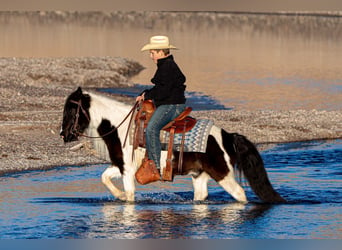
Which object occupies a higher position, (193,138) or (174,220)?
(193,138)

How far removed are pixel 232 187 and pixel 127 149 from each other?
5.27ft

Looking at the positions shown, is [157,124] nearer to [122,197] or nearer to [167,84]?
[167,84]

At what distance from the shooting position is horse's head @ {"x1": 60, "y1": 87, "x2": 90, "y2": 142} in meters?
14.8

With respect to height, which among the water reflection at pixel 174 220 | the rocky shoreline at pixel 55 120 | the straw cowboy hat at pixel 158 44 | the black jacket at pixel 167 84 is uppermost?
the straw cowboy hat at pixel 158 44

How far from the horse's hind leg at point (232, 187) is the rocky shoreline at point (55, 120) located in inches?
85.0

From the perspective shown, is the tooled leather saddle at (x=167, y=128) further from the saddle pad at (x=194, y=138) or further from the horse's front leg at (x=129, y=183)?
the horse's front leg at (x=129, y=183)

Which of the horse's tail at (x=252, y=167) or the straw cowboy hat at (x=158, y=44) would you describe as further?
the horse's tail at (x=252, y=167)

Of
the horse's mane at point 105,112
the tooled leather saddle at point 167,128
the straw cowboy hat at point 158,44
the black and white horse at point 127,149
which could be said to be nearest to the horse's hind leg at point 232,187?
the black and white horse at point 127,149

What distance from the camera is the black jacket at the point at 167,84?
14414 millimetres

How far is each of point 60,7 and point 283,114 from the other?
229 feet

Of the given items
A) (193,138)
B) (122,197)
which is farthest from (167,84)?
(122,197)

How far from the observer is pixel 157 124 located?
47.7 ft

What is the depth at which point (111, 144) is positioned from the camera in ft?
48.8

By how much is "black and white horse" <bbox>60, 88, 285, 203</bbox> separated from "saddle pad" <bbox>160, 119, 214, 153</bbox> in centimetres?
12
